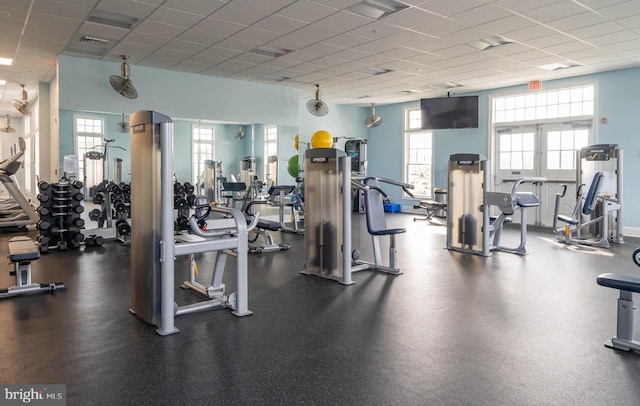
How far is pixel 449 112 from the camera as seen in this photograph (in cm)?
1085

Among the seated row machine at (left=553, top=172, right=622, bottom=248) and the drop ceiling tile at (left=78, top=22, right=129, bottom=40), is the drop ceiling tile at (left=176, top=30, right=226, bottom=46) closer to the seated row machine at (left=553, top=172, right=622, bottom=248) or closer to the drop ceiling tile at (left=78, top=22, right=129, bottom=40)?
the drop ceiling tile at (left=78, top=22, right=129, bottom=40)

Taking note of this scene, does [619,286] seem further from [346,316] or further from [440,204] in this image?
[440,204]

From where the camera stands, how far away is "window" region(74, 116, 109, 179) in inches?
300

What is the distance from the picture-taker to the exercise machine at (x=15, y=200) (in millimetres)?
7559

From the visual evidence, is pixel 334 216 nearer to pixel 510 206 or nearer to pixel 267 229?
pixel 267 229

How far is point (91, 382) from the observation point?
Result: 254cm

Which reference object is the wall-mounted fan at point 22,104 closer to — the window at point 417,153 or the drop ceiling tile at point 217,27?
the drop ceiling tile at point 217,27

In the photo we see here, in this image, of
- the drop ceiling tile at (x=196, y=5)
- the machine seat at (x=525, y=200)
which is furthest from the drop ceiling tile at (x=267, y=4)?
the machine seat at (x=525, y=200)

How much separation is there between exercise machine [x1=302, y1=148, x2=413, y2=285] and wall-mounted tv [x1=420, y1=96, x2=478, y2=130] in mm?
6228

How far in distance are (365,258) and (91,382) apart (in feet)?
13.8

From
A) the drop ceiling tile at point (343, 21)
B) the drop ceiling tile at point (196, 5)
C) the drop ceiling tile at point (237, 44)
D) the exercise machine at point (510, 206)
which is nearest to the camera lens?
the drop ceiling tile at point (196, 5)

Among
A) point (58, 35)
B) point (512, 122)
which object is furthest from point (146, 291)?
point (512, 122)

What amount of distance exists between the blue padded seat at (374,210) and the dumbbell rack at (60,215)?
4.30 m

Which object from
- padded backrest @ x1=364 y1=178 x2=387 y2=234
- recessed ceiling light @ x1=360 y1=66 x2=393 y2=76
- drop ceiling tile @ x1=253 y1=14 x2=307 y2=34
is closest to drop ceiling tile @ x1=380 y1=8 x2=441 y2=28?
drop ceiling tile @ x1=253 y1=14 x2=307 y2=34
